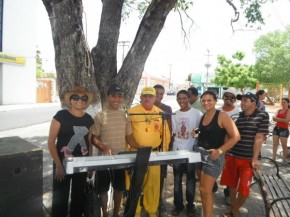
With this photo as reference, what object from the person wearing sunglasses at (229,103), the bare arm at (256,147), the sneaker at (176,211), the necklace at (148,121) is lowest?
the sneaker at (176,211)

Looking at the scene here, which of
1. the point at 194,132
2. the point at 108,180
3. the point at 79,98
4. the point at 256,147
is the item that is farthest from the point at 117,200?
the point at 256,147

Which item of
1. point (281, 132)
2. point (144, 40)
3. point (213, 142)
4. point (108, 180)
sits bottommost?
point (108, 180)

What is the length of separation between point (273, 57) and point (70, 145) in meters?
27.8

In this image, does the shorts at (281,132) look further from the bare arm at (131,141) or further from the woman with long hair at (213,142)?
the bare arm at (131,141)

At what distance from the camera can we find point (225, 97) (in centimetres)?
467

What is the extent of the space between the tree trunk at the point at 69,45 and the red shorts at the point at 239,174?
214cm

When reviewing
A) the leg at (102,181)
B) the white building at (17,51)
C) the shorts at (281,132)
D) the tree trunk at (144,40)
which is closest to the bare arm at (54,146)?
the leg at (102,181)

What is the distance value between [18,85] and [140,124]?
2401cm

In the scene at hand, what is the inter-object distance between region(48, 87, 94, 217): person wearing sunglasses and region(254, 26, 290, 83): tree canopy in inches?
1034

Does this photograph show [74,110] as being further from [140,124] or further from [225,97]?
[225,97]

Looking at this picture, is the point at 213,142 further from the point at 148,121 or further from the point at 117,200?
the point at 117,200

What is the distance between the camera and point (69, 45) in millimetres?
3693

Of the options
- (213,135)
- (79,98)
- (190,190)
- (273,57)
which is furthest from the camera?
(273,57)

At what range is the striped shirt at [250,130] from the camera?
11.8 feet
